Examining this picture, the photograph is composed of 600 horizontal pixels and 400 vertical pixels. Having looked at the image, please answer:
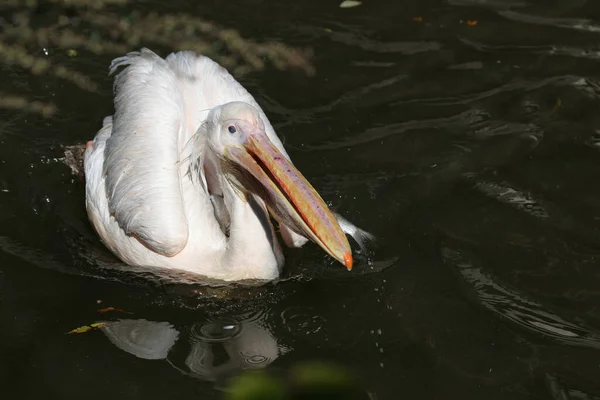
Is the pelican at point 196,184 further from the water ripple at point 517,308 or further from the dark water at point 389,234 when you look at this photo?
the water ripple at point 517,308

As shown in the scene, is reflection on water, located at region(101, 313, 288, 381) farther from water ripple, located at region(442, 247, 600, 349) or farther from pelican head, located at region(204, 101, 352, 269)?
water ripple, located at region(442, 247, 600, 349)

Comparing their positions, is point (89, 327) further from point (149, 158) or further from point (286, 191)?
point (286, 191)

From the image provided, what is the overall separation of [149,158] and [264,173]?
29.3 inches

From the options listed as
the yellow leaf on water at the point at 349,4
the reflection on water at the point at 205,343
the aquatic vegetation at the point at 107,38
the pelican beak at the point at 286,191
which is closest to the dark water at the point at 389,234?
the reflection on water at the point at 205,343

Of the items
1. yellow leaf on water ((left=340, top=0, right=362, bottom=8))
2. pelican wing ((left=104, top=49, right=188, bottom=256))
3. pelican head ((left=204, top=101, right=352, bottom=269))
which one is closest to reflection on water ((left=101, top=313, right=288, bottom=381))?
pelican wing ((left=104, top=49, right=188, bottom=256))

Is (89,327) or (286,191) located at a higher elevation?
(286,191)

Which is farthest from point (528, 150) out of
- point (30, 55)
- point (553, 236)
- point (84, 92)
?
point (30, 55)

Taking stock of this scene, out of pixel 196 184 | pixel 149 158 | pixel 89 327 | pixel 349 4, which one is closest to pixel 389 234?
pixel 196 184

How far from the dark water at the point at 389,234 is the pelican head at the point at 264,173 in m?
0.57

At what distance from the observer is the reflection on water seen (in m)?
3.81

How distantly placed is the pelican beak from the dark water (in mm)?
539

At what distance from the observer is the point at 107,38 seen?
6.59 m

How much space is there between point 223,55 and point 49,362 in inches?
131

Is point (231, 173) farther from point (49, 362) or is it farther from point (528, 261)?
point (528, 261)
